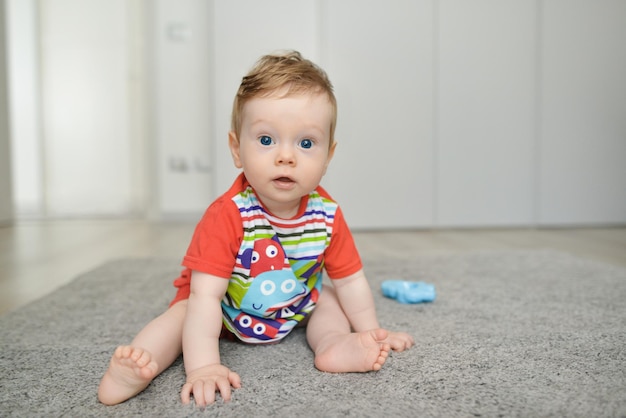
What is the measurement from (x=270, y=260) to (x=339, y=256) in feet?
0.39

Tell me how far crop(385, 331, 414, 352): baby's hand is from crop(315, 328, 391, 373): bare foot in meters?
0.08

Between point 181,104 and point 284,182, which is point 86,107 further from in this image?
point 284,182

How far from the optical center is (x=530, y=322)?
99 centimetres

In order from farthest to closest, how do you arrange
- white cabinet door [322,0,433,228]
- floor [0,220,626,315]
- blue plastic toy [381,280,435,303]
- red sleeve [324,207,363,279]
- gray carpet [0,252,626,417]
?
1. white cabinet door [322,0,433,228]
2. floor [0,220,626,315]
3. blue plastic toy [381,280,435,303]
4. red sleeve [324,207,363,279]
5. gray carpet [0,252,626,417]

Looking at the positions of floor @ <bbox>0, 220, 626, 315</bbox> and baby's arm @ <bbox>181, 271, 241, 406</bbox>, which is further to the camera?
floor @ <bbox>0, 220, 626, 315</bbox>

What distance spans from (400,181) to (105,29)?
199 cm

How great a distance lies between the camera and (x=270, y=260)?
2.69ft

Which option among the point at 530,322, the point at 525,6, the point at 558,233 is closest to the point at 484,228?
the point at 558,233

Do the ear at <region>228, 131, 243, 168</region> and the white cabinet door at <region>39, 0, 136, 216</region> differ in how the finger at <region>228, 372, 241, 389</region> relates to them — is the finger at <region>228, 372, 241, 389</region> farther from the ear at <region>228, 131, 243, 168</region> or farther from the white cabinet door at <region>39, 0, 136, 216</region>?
the white cabinet door at <region>39, 0, 136, 216</region>

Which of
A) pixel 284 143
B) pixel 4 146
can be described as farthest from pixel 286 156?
pixel 4 146

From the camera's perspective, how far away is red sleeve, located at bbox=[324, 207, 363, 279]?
879 millimetres

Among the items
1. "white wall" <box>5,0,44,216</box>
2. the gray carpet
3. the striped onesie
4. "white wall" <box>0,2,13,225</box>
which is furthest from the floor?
the striped onesie

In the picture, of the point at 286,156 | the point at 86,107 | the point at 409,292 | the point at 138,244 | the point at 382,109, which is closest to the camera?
the point at 286,156

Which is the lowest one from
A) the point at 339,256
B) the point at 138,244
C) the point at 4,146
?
the point at 138,244
